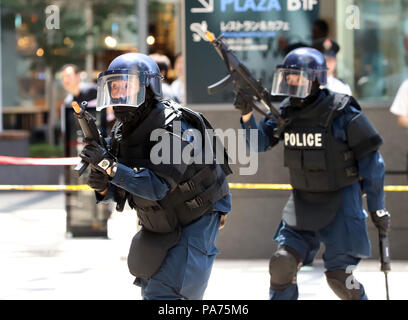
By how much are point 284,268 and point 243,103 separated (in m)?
1.07

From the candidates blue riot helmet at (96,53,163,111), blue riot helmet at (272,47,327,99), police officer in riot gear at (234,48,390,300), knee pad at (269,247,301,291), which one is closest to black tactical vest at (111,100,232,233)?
blue riot helmet at (96,53,163,111)

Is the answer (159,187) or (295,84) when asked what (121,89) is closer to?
(159,187)

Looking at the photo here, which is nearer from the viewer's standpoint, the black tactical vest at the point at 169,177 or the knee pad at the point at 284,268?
the black tactical vest at the point at 169,177

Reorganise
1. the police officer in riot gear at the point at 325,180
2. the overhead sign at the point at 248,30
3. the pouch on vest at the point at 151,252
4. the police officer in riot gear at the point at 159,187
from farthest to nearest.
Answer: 1. the overhead sign at the point at 248,30
2. the police officer in riot gear at the point at 325,180
3. the pouch on vest at the point at 151,252
4. the police officer in riot gear at the point at 159,187

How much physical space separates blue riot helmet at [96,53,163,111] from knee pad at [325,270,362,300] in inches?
65.1

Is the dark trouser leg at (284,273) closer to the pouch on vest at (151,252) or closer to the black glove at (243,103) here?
the black glove at (243,103)

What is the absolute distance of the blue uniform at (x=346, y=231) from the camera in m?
5.25

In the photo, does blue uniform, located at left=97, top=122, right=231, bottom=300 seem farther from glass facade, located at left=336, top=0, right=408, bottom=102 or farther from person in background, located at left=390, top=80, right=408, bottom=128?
glass facade, located at left=336, top=0, right=408, bottom=102

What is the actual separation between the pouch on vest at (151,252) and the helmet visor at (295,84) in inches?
57.0

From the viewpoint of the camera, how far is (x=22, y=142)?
14.4 meters

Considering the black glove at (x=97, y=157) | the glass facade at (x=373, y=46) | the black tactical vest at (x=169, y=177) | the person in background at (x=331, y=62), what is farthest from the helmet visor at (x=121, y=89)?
the glass facade at (x=373, y=46)

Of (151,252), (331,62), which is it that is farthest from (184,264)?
(331,62)
